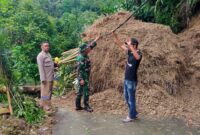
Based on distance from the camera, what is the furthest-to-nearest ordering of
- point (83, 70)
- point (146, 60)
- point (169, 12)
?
point (169, 12)
point (146, 60)
point (83, 70)

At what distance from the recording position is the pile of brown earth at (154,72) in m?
Answer: 9.16

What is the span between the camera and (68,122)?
8.29 meters

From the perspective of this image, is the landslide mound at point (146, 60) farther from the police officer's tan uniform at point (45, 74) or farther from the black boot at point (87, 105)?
the police officer's tan uniform at point (45, 74)

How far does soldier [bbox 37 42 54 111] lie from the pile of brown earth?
46.6 inches

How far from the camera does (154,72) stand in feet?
31.9

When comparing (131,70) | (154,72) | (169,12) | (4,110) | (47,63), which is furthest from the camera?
(169,12)

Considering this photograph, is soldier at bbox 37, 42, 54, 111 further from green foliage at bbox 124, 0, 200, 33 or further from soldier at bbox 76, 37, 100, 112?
green foliage at bbox 124, 0, 200, 33

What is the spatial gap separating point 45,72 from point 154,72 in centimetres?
275

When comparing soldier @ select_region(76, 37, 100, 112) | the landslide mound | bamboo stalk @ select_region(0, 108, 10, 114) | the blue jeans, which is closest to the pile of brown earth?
the landslide mound

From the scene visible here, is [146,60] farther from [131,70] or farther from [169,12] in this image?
[169,12]

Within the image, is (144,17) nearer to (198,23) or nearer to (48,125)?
(198,23)

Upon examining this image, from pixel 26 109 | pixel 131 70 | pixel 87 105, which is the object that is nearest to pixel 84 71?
pixel 87 105

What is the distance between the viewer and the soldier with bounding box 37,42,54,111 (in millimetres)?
8945

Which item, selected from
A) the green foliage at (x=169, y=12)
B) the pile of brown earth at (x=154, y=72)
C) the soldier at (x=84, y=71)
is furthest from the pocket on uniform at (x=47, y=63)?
the green foliage at (x=169, y=12)
